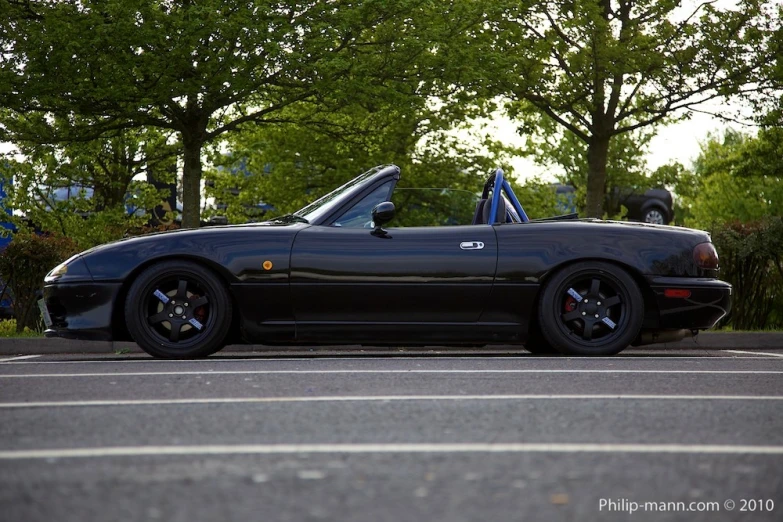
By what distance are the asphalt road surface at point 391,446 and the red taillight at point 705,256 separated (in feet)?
5.41

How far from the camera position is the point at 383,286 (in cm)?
820

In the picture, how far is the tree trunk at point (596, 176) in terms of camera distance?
18.7 metres

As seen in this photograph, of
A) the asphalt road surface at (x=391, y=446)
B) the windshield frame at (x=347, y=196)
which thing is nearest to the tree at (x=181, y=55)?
the windshield frame at (x=347, y=196)

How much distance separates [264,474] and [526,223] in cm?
522

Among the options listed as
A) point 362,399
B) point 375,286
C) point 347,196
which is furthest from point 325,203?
point 362,399

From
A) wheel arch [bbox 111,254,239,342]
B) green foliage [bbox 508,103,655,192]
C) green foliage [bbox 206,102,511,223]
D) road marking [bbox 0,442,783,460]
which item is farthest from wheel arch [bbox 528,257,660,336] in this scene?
green foliage [bbox 508,103,655,192]

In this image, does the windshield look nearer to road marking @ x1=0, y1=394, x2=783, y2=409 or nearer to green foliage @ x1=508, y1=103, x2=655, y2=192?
road marking @ x1=0, y1=394, x2=783, y2=409

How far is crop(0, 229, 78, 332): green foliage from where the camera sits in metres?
11.9

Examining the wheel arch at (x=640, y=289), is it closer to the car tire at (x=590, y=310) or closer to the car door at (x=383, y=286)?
the car tire at (x=590, y=310)

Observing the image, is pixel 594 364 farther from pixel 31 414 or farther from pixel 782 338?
pixel 782 338

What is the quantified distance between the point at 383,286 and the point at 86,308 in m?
1.99

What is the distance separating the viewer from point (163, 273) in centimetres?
812

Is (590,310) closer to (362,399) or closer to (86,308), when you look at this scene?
(362,399)

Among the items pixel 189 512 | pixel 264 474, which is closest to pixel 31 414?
pixel 264 474
